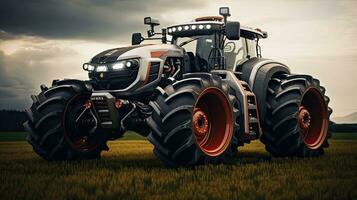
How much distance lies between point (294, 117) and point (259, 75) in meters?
1.20

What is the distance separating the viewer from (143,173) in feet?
28.0

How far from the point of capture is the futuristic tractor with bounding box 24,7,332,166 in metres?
9.13

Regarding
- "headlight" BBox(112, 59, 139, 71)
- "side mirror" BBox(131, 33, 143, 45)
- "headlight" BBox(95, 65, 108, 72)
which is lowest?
"headlight" BBox(95, 65, 108, 72)

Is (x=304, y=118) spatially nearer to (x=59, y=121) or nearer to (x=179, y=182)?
(x=59, y=121)

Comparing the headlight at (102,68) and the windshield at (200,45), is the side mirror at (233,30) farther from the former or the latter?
the headlight at (102,68)

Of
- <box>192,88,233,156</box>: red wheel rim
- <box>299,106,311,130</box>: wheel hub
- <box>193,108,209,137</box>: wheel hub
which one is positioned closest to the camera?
<box>193,108,209,137</box>: wheel hub

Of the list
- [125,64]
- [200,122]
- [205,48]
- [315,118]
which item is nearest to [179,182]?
[200,122]

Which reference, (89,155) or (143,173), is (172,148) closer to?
(143,173)

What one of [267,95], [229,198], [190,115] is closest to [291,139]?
[267,95]

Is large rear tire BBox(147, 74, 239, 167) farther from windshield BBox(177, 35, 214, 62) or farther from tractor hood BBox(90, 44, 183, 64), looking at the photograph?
windshield BBox(177, 35, 214, 62)

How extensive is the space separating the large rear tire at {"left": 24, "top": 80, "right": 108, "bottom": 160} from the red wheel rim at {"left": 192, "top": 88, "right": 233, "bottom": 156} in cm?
238

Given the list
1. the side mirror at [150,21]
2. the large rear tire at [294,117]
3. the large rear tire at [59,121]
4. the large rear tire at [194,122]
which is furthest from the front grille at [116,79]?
the large rear tire at [294,117]

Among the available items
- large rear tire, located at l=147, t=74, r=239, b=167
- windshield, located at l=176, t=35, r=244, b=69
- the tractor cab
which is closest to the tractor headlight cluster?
large rear tire, located at l=147, t=74, r=239, b=167

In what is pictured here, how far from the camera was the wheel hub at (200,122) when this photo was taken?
377 inches
